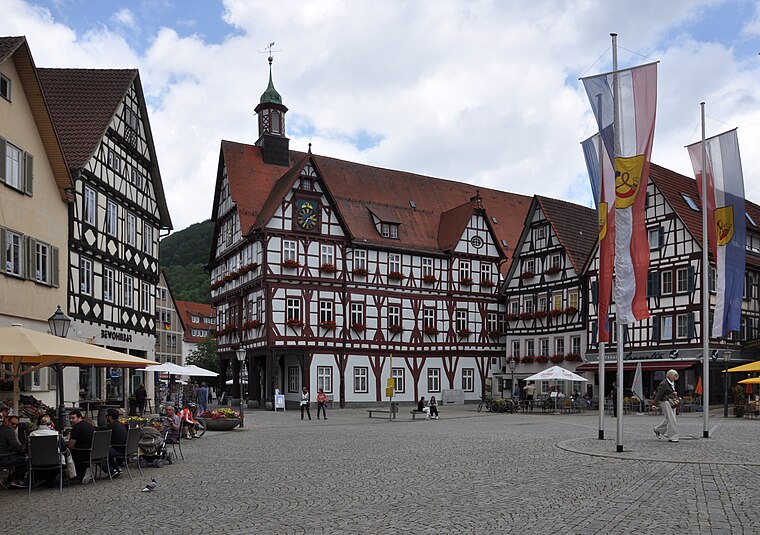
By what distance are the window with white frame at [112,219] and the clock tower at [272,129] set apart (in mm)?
22571

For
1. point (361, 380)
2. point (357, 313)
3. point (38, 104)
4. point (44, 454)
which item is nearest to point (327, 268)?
point (357, 313)

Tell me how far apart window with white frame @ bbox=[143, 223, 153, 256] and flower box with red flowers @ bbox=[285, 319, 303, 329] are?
11.0 metres

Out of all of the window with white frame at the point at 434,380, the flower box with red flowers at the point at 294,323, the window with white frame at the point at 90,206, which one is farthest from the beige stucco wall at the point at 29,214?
the window with white frame at the point at 434,380

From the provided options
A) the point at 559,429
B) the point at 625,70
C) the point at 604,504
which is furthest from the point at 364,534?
the point at 559,429

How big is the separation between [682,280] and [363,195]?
67.7 ft

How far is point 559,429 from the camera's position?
2725 cm

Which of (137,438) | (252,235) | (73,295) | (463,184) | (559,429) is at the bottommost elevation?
(559,429)

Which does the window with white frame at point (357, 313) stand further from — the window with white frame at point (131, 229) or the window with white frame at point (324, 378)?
the window with white frame at point (131, 229)

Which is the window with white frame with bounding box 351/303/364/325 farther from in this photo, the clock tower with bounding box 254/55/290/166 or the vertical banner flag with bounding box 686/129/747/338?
the vertical banner flag with bounding box 686/129/747/338

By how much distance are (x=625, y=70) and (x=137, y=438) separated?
39.2 feet

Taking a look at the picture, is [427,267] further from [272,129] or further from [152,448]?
[152,448]

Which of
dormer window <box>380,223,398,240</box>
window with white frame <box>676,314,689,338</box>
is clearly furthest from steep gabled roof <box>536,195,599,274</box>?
dormer window <box>380,223,398,240</box>

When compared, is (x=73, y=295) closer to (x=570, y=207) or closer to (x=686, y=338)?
(x=686, y=338)

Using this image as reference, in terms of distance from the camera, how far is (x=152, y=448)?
1644 cm
